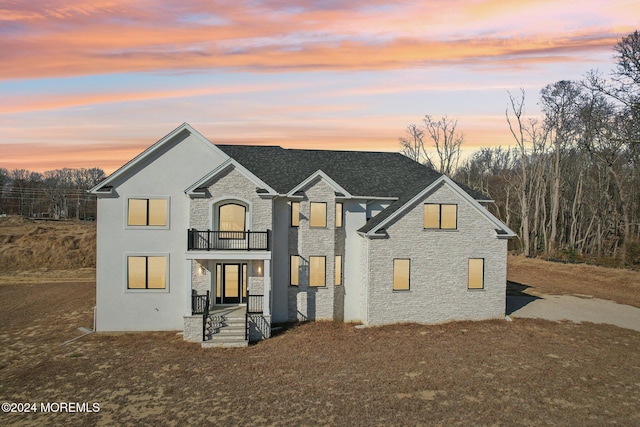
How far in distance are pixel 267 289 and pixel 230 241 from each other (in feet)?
9.98

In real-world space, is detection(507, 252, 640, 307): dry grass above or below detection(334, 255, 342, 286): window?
below

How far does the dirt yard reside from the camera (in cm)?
1277

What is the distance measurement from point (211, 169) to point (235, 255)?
15.6 ft

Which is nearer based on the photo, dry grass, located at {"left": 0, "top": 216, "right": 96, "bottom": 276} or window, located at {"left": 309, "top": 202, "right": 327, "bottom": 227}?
window, located at {"left": 309, "top": 202, "right": 327, "bottom": 227}

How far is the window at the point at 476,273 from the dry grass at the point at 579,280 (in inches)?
433

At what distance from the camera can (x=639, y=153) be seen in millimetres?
44719

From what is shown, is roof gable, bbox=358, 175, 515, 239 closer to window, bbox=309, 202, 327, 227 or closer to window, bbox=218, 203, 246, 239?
window, bbox=309, 202, 327, 227

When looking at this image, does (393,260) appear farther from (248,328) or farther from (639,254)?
(639,254)

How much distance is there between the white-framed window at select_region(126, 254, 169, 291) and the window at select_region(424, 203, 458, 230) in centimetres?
1351

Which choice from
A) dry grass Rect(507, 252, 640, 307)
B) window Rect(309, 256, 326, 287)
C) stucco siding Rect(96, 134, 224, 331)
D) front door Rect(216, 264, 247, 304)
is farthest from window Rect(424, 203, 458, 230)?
dry grass Rect(507, 252, 640, 307)

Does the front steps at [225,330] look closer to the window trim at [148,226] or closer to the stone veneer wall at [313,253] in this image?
the stone veneer wall at [313,253]

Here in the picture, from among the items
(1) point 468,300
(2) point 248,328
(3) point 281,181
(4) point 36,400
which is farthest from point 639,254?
(4) point 36,400

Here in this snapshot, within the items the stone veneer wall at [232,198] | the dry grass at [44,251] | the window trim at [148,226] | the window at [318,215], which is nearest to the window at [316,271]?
the window at [318,215]

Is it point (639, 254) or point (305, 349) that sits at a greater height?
point (639, 254)
